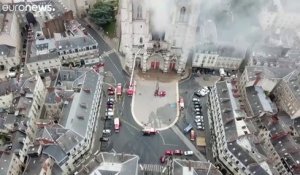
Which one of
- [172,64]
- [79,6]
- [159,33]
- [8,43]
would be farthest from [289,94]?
[8,43]

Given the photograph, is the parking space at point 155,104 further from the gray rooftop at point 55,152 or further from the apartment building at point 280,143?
the apartment building at point 280,143

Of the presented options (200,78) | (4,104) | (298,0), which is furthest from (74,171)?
(298,0)

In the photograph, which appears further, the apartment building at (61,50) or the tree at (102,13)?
the tree at (102,13)

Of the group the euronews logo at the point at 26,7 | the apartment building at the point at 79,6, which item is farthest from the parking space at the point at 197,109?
the euronews logo at the point at 26,7

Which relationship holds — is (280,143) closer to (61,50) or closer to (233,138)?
(233,138)

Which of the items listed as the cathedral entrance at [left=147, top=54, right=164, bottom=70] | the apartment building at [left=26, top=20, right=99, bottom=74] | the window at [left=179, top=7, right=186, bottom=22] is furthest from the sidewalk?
the window at [left=179, top=7, right=186, bottom=22]

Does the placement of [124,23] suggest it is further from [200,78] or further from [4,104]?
[4,104]

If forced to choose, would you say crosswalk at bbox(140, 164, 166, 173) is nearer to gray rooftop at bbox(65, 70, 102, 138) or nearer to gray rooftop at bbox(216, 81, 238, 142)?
gray rooftop at bbox(65, 70, 102, 138)
